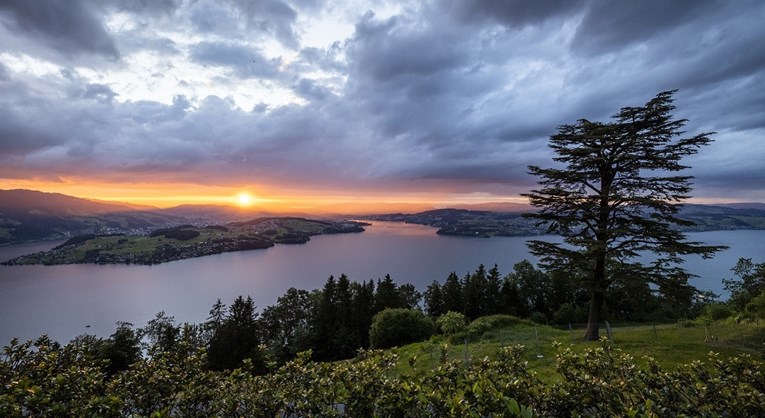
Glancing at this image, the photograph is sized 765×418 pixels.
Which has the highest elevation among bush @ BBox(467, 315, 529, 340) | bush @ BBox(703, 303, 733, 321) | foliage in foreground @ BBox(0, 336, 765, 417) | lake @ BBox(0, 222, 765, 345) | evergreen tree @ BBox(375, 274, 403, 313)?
foliage in foreground @ BBox(0, 336, 765, 417)

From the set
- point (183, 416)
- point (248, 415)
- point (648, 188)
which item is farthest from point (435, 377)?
point (648, 188)

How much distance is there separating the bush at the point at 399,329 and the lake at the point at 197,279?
166ft

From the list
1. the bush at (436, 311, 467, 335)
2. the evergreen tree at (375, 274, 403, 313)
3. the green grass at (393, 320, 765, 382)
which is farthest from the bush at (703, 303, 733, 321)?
the evergreen tree at (375, 274, 403, 313)

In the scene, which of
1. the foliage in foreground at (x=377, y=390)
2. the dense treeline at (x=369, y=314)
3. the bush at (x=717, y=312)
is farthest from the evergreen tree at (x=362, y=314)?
the foliage in foreground at (x=377, y=390)

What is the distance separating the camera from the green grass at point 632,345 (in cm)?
1382

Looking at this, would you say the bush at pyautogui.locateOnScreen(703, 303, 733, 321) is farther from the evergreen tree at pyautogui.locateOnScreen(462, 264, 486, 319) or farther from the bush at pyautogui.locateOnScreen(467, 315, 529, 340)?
the evergreen tree at pyautogui.locateOnScreen(462, 264, 486, 319)

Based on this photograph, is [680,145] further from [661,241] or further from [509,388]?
[509,388]

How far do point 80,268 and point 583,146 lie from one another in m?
190

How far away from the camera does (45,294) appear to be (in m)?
99.3

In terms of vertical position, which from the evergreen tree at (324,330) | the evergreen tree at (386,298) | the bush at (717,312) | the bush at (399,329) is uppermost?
the bush at (717,312)

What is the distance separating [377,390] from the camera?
4.65m

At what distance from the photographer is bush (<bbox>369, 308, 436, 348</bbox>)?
31.7 meters

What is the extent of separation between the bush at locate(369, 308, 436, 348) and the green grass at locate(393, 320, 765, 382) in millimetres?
7283

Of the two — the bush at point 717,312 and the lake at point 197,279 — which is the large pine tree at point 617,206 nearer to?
the bush at point 717,312
